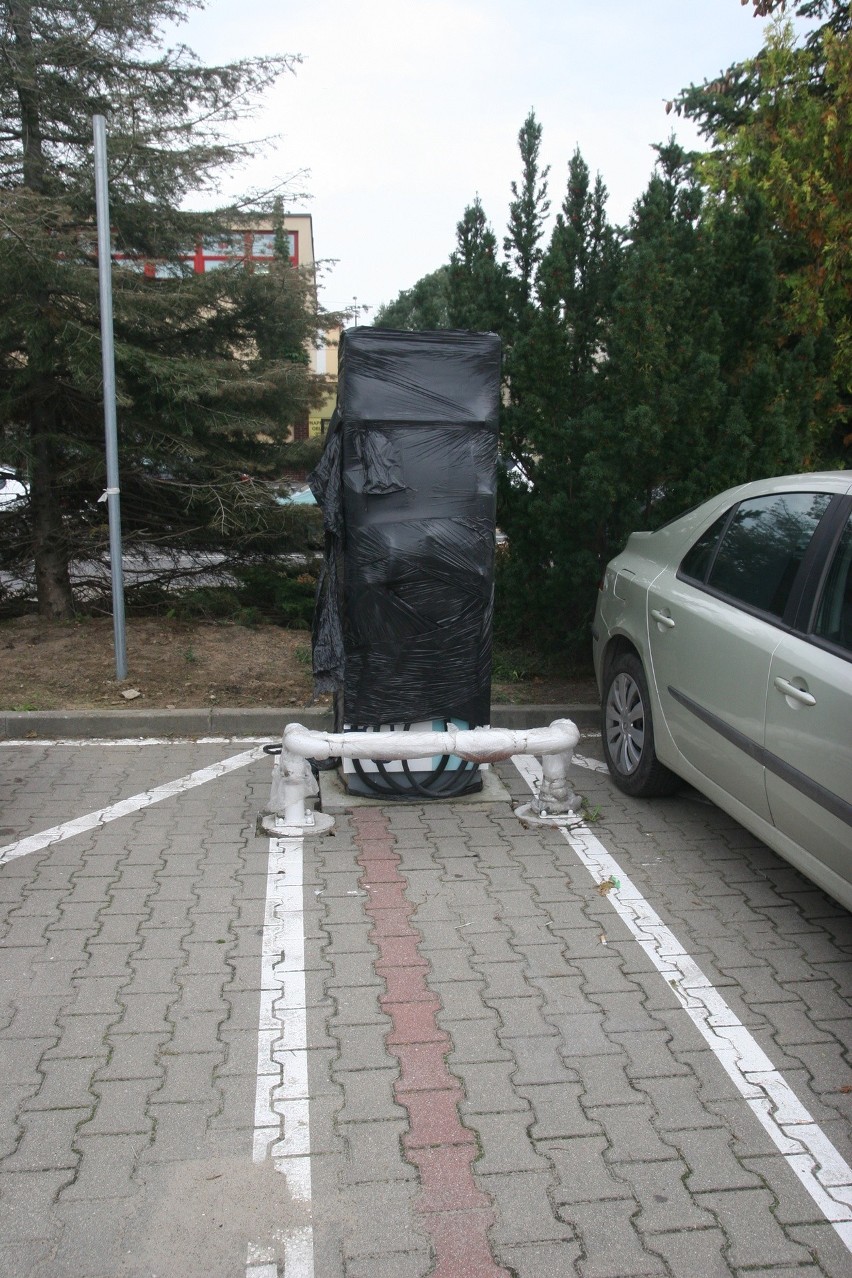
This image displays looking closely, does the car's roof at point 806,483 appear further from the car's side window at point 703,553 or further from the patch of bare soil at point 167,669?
the patch of bare soil at point 167,669

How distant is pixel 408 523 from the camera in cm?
512

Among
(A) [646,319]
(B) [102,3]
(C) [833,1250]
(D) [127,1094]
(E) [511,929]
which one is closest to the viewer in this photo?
(C) [833,1250]

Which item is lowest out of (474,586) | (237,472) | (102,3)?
(474,586)

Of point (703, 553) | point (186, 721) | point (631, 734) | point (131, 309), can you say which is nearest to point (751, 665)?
point (703, 553)

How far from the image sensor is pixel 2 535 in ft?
Answer: 29.5

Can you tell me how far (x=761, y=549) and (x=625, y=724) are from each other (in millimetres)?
1404

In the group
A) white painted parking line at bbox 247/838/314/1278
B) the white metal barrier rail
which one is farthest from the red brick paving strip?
the white metal barrier rail

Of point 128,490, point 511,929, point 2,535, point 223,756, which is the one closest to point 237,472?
point 128,490

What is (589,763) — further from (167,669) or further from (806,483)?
(167,669)

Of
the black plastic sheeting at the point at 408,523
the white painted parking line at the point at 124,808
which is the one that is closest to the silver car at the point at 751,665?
the black plastic sheeting at the point at 408,523

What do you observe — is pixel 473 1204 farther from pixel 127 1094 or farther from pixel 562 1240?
pixel 127 1094

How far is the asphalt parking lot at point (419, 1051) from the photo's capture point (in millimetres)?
2518

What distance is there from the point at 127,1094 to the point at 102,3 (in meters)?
8.14

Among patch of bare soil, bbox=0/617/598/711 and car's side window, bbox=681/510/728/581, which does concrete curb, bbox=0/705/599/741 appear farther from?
car's side window, bbox=681/510/728/581
